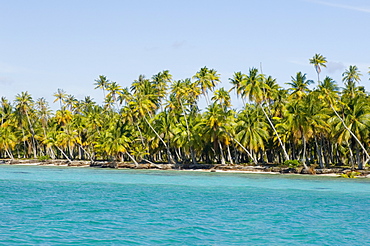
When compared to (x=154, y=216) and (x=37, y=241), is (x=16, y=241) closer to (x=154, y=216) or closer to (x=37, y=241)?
(x=37, y=241)

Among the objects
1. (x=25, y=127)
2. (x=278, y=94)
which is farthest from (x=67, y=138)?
(x=278, y=94)

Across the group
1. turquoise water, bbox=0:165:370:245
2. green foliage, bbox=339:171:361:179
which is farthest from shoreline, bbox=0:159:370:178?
turquoise water, bbox=0:165:370:245

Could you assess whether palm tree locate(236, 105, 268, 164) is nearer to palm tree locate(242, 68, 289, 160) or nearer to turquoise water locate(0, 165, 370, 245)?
palm tree locate(242, 68, 289, 160)

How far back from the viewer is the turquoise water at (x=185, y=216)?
2098 cm

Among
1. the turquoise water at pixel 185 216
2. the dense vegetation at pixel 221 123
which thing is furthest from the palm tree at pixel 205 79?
the turquoise water at pixel 185 216

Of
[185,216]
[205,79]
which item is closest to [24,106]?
[205,79]

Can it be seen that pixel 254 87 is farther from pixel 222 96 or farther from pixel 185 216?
pixel 185 216

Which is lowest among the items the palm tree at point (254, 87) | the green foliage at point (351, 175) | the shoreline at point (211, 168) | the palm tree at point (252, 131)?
the green foliage at point (351, 175)

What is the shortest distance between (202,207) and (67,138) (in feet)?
239

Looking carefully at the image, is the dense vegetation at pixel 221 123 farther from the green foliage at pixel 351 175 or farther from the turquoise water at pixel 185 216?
the turquoise water at pixel 185 216

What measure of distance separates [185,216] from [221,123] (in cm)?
4781

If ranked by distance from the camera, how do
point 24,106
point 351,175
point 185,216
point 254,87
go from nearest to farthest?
1. point 185,216
2. point 351,175
3. point 254,87
4. point 24,106

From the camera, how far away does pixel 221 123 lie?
7456 centimetres

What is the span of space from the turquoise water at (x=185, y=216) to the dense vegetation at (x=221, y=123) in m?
21.3
